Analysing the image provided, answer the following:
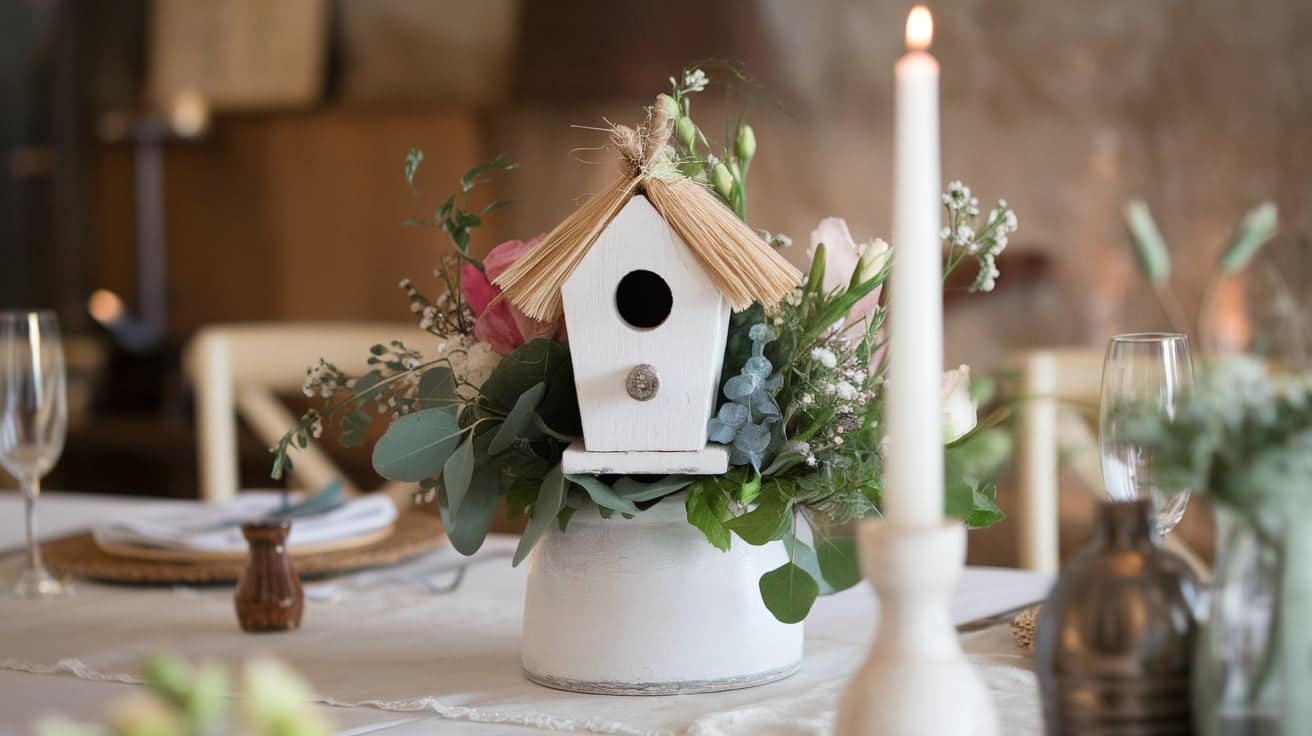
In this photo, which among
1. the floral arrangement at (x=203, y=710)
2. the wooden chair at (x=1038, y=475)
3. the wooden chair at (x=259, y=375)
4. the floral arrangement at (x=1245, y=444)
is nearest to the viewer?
the floral arrangement at (x=203, y=710)

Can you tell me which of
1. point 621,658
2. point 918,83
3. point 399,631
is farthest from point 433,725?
point 918,83

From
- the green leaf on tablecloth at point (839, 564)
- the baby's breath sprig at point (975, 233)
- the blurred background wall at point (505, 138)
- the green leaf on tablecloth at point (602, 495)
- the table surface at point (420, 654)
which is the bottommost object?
the table surface at point (420, 654)

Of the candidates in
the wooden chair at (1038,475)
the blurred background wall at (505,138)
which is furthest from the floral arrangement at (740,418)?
the blurred background wall at (505,138)

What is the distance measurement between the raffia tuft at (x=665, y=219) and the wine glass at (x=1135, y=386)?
7.5 inches

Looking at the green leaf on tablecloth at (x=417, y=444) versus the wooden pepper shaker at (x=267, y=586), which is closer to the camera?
the green leaf on tablecloth at (x=417, y=444)

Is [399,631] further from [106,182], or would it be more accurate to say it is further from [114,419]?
[106,182]

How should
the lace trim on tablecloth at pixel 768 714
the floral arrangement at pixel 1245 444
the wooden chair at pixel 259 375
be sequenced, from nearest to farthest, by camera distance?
the floral arrangement at pixel 1245 444, the lace trim on tablecloth at pixel 768 714, the wooden chair at pixel 259 375

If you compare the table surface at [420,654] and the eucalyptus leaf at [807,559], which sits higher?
the eucalyptus leaf at [807,559]

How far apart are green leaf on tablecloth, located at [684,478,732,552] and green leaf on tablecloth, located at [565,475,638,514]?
0.03 m

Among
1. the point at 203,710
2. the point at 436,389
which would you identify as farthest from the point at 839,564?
the point at 203,710

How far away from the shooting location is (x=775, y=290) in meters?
0.71

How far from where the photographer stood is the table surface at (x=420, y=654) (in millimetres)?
713

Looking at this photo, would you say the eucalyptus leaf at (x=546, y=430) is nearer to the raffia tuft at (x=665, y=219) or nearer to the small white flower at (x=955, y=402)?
the raffia tuft at (x=665, y=219)

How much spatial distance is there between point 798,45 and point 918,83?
11.4 ft
